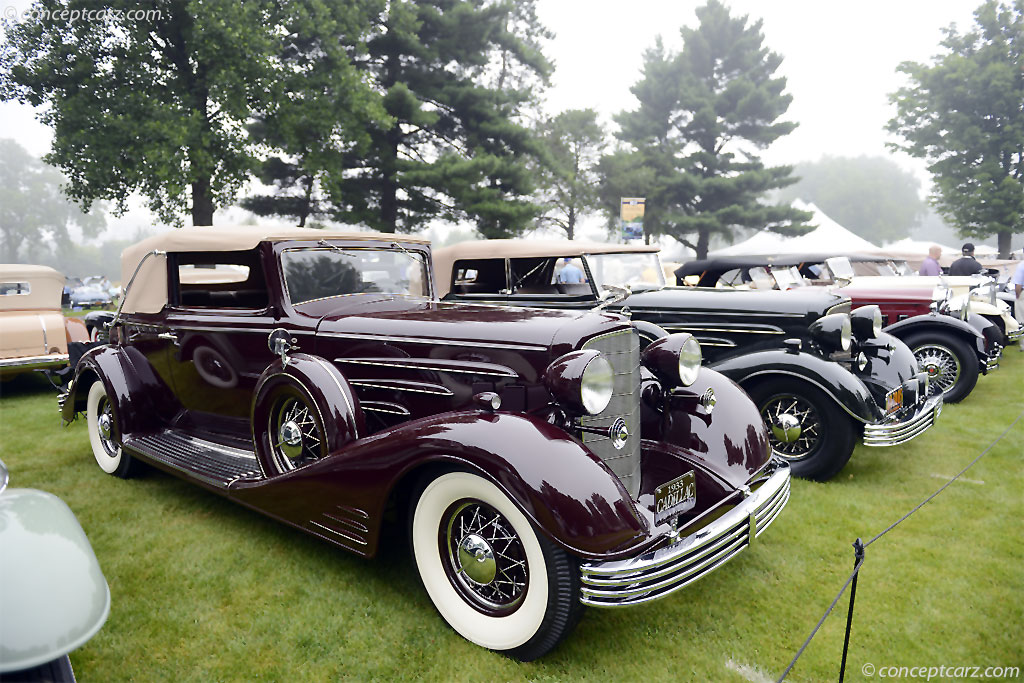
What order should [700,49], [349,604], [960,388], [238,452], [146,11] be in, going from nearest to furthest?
1. [349,604]
2. [238,452]
3. [960,388]
4. [146,11]
5. [700,49]

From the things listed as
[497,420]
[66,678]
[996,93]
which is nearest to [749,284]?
[497,420]

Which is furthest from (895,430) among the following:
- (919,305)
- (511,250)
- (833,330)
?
(919,305)

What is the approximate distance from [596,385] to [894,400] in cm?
346

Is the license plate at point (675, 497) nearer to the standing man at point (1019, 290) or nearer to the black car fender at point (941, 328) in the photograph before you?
the black car fender at point (941, 328)

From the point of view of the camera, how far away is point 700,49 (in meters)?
36.3

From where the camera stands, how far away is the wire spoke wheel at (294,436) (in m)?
3.28

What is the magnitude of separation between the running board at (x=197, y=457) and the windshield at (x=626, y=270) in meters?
3.99

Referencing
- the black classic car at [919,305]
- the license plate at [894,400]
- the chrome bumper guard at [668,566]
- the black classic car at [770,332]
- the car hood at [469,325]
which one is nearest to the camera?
the chrome bumper guard at [668,566]

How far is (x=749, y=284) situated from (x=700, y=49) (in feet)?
113

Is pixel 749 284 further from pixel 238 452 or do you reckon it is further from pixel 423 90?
pixel 423 90

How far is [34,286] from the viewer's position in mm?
7852

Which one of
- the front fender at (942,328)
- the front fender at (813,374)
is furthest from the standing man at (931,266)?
the front fender at (813,374)

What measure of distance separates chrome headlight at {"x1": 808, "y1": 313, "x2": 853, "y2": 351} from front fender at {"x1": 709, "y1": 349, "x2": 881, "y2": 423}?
575mm

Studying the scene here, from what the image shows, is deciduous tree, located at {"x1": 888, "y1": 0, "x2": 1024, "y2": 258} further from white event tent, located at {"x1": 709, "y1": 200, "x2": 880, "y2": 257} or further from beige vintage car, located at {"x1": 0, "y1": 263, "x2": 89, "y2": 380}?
beige vintage car, located at {"x1": 0, "y1": 263, "x2": 89, "y2": 380}
